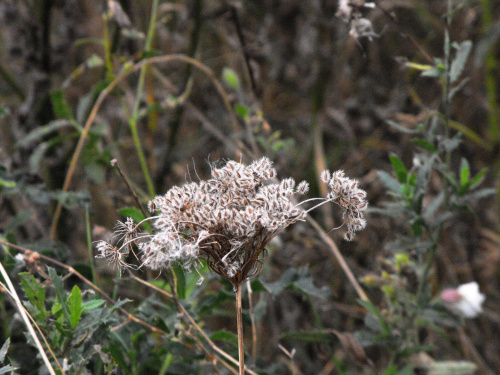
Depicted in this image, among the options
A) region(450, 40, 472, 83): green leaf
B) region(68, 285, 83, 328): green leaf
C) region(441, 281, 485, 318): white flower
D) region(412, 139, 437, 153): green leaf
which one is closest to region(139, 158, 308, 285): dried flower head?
region(68, 285, 83, 328): green leaf

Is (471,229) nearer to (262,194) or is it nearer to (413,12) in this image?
(413,12)

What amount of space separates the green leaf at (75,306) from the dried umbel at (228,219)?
15cm

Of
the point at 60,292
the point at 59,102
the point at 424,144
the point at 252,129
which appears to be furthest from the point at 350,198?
the point at 59,102

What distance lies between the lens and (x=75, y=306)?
1069 millimetres

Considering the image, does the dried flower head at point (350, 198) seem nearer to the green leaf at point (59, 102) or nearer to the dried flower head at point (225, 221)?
the dried flower head at point (225, 221)

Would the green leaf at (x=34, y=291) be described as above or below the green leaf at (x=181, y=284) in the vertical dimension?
above

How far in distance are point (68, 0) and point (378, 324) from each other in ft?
5.63

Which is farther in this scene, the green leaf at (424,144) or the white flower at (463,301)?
the white flower at (463,301)

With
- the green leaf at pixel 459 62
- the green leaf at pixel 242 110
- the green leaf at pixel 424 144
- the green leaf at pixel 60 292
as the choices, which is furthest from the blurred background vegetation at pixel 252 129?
the green leaf at pixel 424 144

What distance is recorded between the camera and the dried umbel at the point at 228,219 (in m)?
0.90

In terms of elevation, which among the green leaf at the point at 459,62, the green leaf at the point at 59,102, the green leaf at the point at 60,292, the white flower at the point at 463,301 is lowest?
the white flower at the point at 463,301

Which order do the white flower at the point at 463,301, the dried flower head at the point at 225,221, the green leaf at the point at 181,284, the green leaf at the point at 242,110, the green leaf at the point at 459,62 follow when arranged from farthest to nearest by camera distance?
the green leaf at the point at 242,110 < the white flower at the point at 463,301 < the green leaf at the point at 459,62 < the green leaf at the point at 181,284 < the dried flower head at the point at 225,221

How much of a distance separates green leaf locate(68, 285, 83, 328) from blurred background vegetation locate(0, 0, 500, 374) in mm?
249

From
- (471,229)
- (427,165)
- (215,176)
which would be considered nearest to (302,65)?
(471,229)
